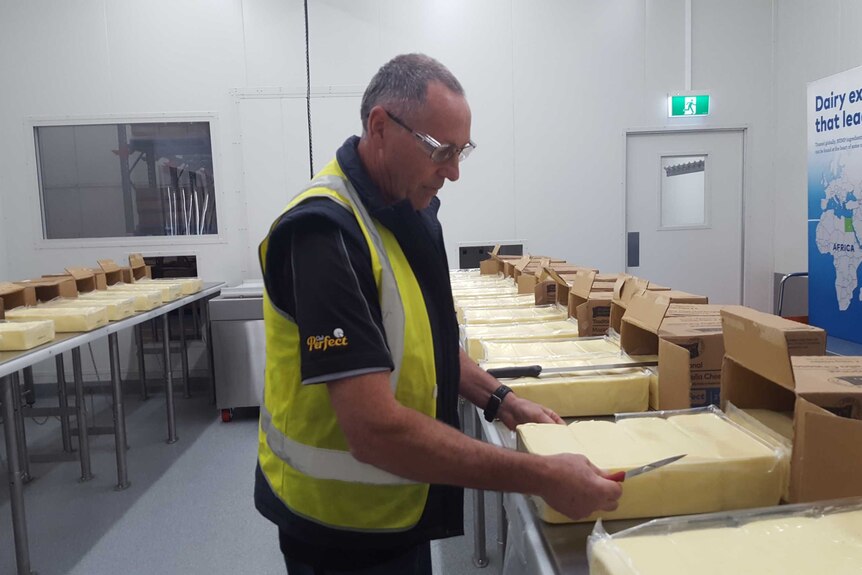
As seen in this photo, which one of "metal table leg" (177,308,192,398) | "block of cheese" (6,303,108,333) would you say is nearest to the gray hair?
"block of cheese" (6,303,108,333)

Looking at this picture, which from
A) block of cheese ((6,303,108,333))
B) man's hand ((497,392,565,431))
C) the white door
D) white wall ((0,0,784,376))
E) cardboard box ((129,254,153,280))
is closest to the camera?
man's hand ((497,392,565,431))

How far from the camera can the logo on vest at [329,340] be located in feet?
2.58

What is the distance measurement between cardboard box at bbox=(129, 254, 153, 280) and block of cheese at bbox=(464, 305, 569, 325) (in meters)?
2.77

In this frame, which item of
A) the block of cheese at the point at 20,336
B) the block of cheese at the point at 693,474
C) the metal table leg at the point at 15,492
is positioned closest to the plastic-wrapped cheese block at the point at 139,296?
the block of cheese at the point at 20,336

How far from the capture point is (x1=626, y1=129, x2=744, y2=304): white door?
448 cm

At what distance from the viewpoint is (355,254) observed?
0.85 meters

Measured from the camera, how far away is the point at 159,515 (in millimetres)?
2586

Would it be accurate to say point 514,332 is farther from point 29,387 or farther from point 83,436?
point 29,387

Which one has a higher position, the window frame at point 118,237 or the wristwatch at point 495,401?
the window frame at point 118,237

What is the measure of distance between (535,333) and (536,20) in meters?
3.32

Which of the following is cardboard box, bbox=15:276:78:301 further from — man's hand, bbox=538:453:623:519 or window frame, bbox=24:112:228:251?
man's hand, bbox=538:453:623:519

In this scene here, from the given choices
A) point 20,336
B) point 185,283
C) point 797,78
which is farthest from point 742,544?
point 797,78

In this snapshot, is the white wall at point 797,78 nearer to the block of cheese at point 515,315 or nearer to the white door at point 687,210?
the white door at point 687,210

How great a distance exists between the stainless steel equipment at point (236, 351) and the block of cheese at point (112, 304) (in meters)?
0.76
